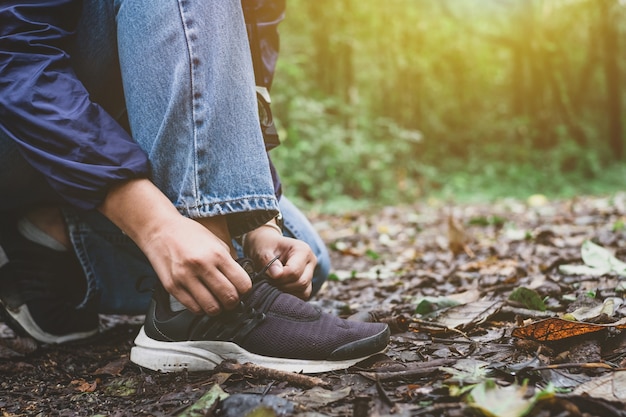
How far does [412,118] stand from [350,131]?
284 inches

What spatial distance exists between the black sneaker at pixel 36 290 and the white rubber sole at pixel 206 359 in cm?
47

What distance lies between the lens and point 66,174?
106cm

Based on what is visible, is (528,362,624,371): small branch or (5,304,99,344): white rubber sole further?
(5,304,99,344): white rubber sole

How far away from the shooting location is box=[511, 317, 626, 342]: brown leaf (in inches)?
42.6

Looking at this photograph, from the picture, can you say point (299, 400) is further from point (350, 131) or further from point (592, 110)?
point (592, 110)

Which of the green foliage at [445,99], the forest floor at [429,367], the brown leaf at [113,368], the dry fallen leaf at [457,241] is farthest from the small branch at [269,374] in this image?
the green foliage at [445,99]

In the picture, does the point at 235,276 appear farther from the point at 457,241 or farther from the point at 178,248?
the point at 457,241

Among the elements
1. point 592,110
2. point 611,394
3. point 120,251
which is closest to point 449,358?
point 611,394

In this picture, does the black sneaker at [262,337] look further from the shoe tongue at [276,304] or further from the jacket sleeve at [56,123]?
the jacket sleeve at [56,123]

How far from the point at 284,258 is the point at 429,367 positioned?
47cm

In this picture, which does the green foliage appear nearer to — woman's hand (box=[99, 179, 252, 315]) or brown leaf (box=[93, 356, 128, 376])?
brown leaf (box=[93, 356, 128, 376])

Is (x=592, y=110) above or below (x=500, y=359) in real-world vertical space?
below

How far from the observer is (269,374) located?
3.60 feet

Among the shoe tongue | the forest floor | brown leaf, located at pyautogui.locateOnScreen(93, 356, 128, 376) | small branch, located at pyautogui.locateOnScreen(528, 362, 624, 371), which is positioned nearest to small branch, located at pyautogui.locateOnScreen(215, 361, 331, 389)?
the forest floor
